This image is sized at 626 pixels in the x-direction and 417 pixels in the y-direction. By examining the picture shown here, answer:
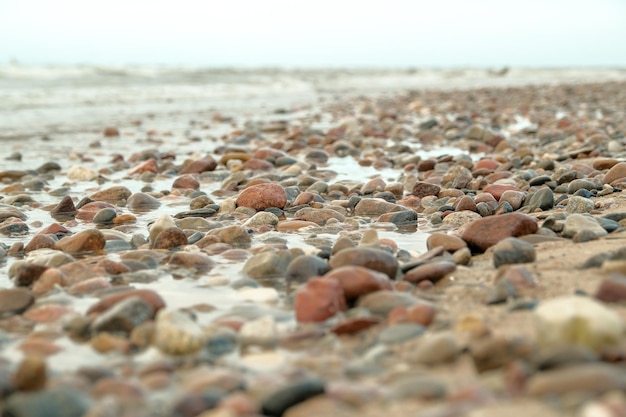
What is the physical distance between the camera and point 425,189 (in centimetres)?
388

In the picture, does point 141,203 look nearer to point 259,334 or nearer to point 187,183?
point 187,183

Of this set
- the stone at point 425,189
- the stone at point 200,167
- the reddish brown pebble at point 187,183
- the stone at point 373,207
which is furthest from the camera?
the stone at point 200,167

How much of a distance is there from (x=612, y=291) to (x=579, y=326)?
34 centimetres

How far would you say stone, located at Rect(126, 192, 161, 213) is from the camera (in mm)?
3916

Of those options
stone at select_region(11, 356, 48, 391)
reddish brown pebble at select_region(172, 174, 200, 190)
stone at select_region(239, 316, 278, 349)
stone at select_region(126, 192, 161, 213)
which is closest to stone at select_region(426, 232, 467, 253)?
stone at select_region(239, 316, 278, 349)

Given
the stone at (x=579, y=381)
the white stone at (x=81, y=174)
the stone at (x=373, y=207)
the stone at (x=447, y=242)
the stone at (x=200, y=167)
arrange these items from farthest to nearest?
the stone at (x=200, y=167) → the white stone at (x=81, y=174) → the stone at (x=373, y=207) → the stone at (x=447, y=242) → the stone at (x=579, y=381)

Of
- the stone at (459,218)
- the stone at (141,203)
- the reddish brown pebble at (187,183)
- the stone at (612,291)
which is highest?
the stone at (612,291)

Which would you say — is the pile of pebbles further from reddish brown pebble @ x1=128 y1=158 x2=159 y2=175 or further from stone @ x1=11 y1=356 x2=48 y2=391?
reddish brown pebble @ x1=128 y1=158 x2=159 y2=175

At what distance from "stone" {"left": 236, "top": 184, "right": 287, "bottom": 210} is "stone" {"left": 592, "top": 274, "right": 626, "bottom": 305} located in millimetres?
2168

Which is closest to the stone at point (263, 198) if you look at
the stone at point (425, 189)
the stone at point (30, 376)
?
the stone at point (425, 189)

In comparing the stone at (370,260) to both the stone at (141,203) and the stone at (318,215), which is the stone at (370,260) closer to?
the stone at (318,215)

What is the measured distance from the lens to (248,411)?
128cm

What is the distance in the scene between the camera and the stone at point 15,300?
6.54 ft

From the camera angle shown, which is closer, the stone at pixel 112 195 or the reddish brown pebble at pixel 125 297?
the reddish brown pebble at pixel 125 297
